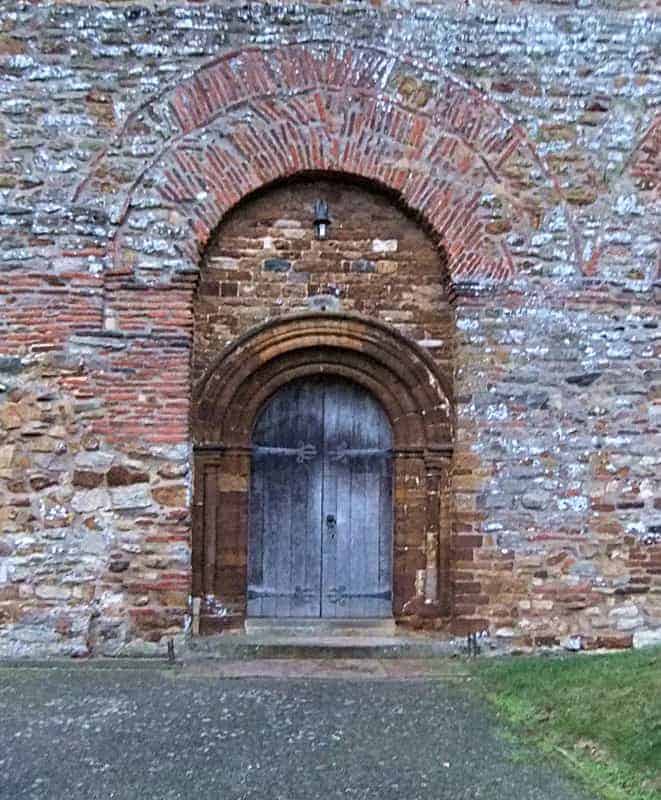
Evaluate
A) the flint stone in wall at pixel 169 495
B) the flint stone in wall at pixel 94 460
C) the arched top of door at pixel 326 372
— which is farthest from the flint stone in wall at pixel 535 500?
the flint stone in wall at pixel 94 460

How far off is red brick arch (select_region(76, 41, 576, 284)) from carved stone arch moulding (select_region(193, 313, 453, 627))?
2.84ft

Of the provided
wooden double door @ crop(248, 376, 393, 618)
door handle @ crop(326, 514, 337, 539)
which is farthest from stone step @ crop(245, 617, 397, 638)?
door handle @ crop(326, 514, 337, 539)

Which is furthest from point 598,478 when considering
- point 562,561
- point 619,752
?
point 619,752

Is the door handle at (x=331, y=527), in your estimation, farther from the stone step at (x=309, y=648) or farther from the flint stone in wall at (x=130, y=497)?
the flint stone in wall at (x=130, y=497)

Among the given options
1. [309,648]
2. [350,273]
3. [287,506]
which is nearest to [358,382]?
[350,273]

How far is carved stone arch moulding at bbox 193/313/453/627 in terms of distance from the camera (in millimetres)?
6945

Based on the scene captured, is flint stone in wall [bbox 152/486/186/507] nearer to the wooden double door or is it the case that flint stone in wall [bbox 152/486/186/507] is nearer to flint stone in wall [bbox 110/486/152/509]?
flint stone in wall [bbox 110/486/152/509]

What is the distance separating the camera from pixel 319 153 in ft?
22.6

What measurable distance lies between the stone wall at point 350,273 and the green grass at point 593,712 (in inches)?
28.4

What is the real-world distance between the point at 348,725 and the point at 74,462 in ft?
9.63

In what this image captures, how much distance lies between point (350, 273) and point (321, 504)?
1.95m

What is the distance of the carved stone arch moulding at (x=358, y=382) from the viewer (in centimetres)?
695

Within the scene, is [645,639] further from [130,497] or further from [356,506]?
[130,497]

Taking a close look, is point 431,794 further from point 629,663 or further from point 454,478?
point 454,478
